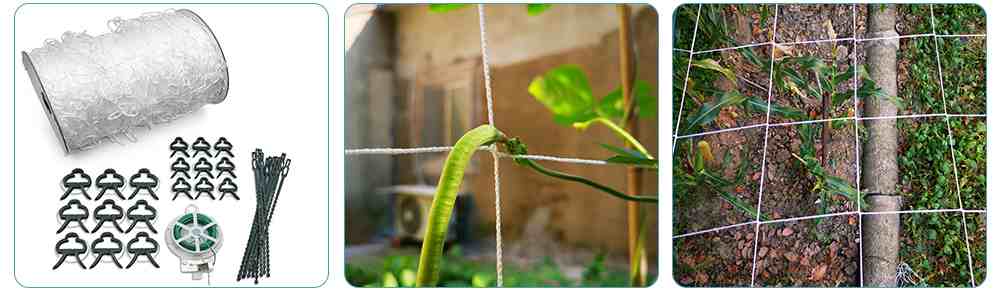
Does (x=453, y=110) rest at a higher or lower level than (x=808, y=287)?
higher

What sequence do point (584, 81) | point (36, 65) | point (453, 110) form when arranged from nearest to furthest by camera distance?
point (36, 65)
point (584, 81)
point (453, 110)

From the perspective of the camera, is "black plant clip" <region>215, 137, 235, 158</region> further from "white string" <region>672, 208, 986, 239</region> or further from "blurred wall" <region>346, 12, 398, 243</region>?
"blurred wall" <region>346, 12, 398, 243</region>

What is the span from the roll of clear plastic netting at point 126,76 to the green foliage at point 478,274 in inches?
31.3

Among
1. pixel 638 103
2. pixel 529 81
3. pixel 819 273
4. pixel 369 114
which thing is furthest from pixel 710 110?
pixel 369 114

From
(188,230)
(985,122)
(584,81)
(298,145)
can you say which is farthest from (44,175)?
(985,122)

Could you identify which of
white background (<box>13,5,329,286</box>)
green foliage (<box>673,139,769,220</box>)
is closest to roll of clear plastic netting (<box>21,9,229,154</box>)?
white background (<box>13,5,329,286</box>)

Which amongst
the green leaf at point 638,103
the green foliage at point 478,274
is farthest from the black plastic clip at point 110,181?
the green leaf at point 638,103

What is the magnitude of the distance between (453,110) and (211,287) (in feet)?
3.75

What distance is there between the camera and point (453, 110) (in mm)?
2125

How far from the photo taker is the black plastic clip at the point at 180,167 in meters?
1.04

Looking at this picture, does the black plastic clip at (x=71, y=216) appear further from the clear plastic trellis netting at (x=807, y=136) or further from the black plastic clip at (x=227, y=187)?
the clear plastic trellis netting at (x=807, y=136)

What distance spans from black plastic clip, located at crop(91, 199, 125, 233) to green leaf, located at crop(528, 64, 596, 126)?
0.93 meters

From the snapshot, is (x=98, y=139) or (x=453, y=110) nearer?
(x=98, y=139)

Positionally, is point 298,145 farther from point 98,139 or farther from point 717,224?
point 717,224
